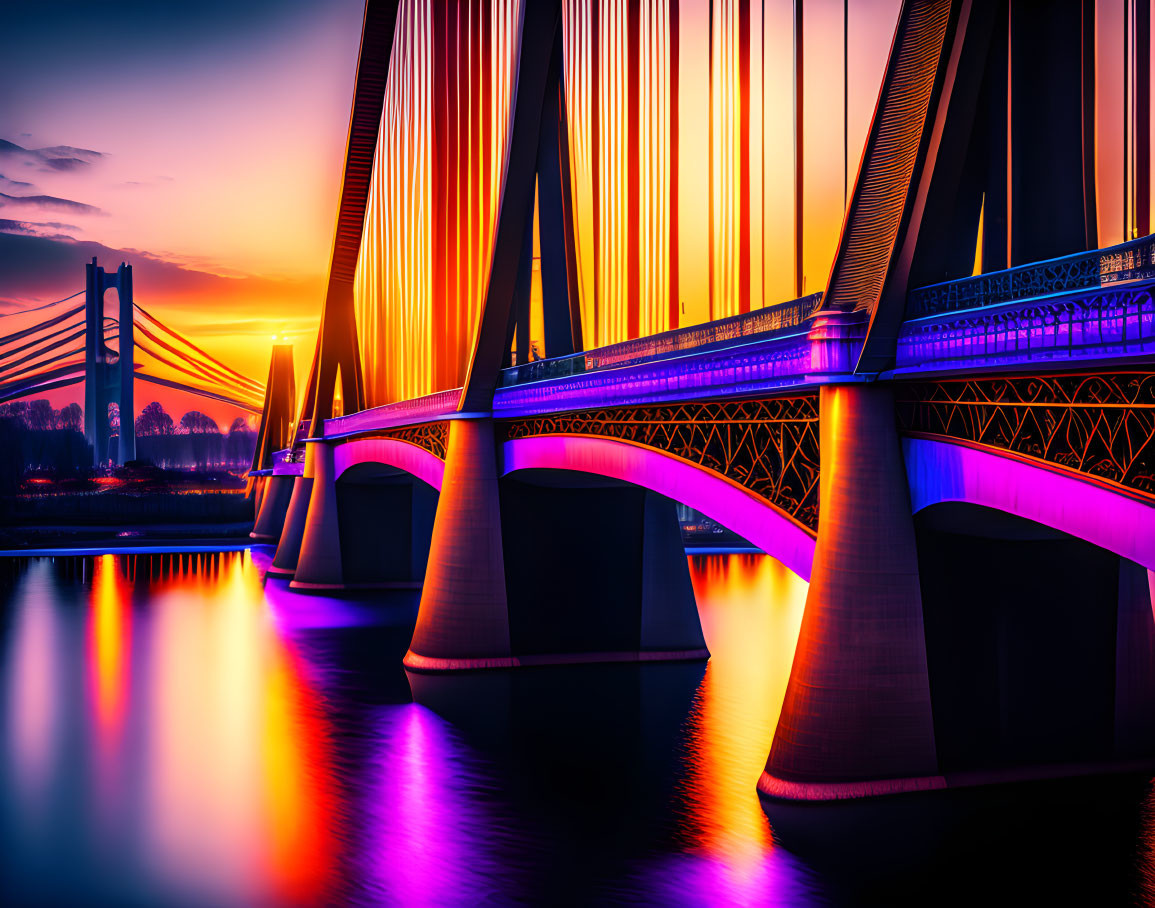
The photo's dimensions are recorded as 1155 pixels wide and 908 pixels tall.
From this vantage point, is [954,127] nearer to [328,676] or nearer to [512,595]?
[512,595]

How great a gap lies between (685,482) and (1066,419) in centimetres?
689

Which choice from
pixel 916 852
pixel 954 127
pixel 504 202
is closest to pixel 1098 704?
pixel 916 852

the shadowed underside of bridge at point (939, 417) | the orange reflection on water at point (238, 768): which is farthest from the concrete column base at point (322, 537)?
the shadowed underside of bridge at point (939, 417)

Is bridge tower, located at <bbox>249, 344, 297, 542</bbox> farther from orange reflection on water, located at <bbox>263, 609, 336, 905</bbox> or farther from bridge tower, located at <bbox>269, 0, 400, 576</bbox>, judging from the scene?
orange reflection on water, located at <bbox>263, 609, 336, 905</bbox>

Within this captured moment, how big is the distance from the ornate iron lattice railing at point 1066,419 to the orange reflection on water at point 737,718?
4.89m

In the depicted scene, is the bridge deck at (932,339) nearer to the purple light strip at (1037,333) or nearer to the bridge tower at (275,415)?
the purple light strip at (1037,333)

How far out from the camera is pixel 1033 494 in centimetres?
985

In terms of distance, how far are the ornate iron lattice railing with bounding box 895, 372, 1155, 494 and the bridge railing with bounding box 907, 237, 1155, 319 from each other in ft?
2.28

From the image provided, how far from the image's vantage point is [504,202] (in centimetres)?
2275

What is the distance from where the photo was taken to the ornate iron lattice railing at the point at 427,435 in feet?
87.8

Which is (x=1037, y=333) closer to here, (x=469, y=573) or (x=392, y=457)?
(x=469, y=573)

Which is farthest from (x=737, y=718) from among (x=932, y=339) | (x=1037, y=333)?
(x=1037, y=333)

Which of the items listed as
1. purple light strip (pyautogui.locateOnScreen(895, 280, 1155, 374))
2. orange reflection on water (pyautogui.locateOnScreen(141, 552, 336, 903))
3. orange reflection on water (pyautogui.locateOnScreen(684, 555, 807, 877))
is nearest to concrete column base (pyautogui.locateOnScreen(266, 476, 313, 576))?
orange reflection on water (pyautogui.locateOnScreen(141, 552, 336, 903))

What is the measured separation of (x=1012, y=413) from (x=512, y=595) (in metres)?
14.5
